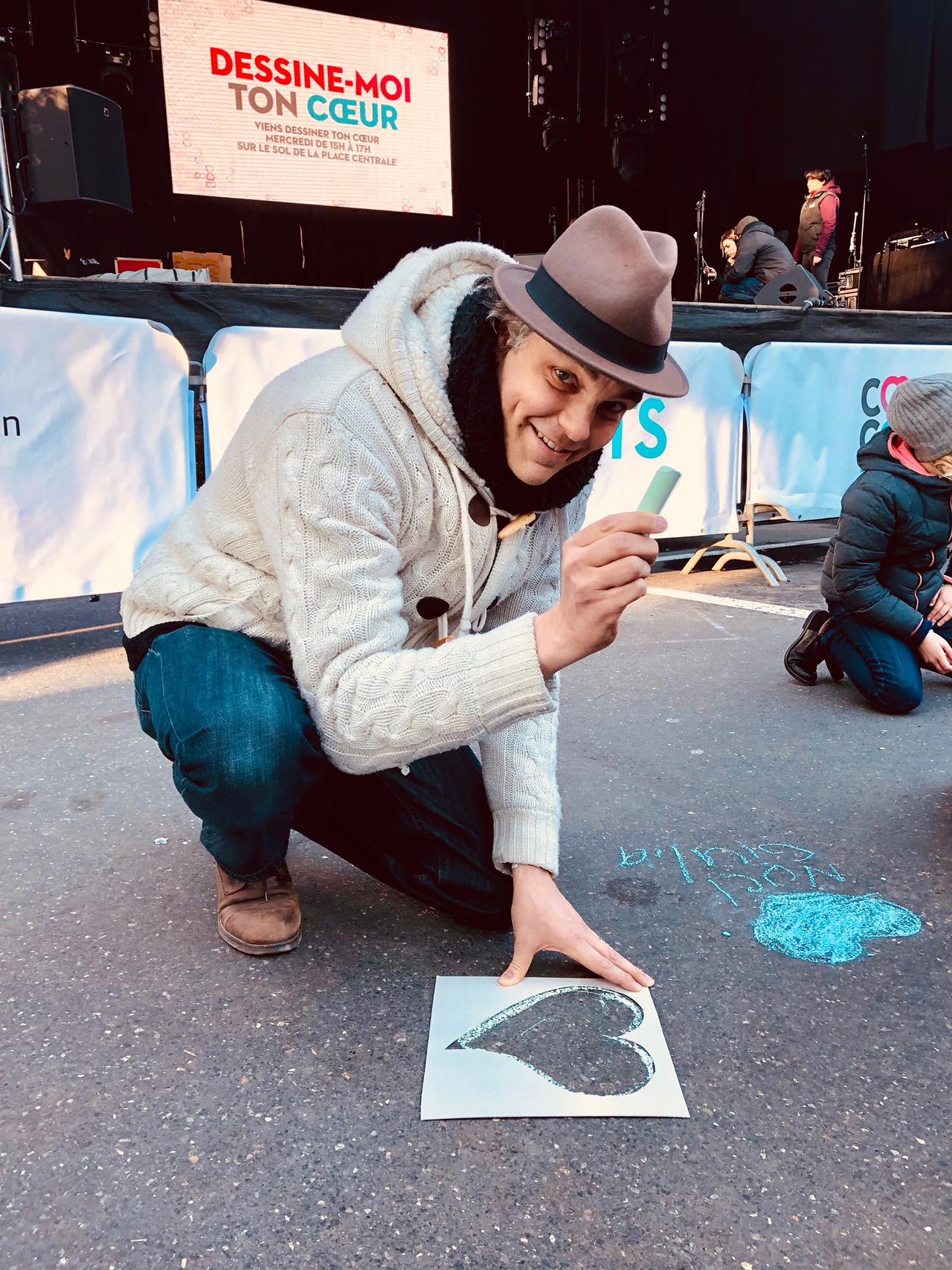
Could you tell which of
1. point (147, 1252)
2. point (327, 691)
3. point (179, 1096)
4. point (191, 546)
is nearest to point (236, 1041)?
point (179, 1096)

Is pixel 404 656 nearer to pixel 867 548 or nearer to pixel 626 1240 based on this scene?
pixel 626 1240

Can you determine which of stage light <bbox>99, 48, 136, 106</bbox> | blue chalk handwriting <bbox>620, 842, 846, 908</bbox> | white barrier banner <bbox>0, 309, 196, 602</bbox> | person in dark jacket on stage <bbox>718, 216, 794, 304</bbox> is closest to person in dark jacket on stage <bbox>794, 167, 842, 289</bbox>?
person in dark jacket on stage <bbox>718, 216, 794, 304</bbox>

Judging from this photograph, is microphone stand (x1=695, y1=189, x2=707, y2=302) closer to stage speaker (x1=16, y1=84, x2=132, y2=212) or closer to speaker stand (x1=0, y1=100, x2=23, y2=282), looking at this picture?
stage speaker (x1=16, y1=84, x2=132, y2=212)

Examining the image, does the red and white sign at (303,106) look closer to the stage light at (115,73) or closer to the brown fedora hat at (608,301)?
the stage light at (115,73)

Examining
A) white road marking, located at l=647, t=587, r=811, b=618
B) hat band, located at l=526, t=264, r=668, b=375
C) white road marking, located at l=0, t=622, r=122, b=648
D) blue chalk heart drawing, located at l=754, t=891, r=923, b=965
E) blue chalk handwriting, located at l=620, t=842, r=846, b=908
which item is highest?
hat band, located at l=526, t=264, r=668, b=375

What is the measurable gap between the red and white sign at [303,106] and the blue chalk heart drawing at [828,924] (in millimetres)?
8270

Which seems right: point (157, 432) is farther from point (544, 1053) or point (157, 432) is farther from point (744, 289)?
point (744, 289)

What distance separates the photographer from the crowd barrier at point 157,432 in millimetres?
3297

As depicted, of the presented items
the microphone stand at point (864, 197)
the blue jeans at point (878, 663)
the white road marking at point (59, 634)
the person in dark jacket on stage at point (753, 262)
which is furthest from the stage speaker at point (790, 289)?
the white road marking at point (59, 634)

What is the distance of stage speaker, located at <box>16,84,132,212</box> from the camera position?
549cm

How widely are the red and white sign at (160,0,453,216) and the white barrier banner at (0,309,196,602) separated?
5583 millimetres

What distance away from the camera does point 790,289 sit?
289 inches

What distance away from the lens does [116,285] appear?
142 inches

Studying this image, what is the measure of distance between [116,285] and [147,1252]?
3.41 metres
